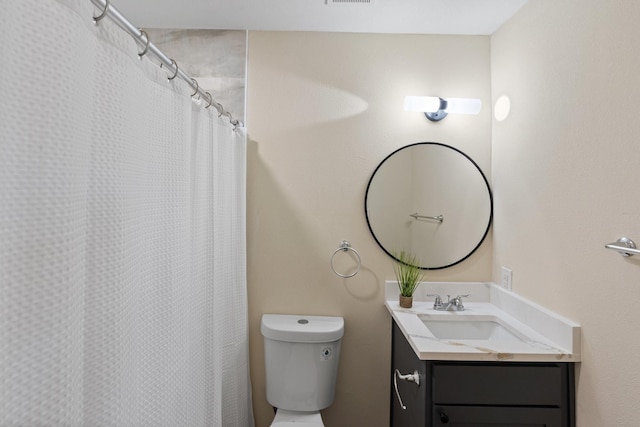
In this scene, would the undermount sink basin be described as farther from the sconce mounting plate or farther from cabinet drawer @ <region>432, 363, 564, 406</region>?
the sconce mounting plate

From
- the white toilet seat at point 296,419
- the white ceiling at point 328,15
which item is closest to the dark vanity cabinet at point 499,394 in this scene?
the white toilet seat at point 296,419

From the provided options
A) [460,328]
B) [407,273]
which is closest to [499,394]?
[460,328]

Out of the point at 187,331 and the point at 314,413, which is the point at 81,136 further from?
the point at 314,413

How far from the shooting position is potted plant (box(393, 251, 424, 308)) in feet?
6.82

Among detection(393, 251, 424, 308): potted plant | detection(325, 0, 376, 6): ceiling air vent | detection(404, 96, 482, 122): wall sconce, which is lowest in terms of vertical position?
detection(393, 251, 424, 308): potted plant

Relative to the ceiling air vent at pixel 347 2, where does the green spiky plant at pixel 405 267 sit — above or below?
below

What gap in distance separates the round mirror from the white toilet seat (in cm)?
91

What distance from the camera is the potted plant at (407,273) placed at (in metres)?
2.08

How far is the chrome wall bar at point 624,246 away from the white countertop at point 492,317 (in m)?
0.37

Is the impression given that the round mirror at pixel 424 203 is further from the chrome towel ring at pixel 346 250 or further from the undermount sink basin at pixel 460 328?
the undermount sink basin at pixel 460 328

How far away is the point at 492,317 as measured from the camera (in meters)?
1.93

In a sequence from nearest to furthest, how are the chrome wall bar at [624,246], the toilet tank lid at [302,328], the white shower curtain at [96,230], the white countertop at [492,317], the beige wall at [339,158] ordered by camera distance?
the white shower curtain at [96,230] < the chrome wall bar at [624,246] < the white countertop at [492,317] < the toilet tank lid at [302,328] < the beige wall at [339,158]

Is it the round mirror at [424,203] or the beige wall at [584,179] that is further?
the round mirror at [424,203]

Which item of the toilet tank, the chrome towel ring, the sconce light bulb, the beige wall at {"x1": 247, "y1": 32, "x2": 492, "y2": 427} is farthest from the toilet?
the sconce light bulb
